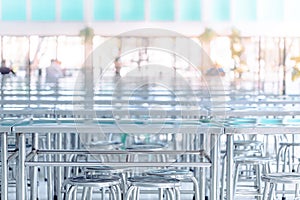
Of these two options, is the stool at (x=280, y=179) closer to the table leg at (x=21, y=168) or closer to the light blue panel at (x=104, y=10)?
the table leg at (x=21, y=168)

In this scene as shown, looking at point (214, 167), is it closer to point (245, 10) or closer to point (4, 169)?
point (4, 169)

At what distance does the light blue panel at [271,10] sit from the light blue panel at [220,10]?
0.82m

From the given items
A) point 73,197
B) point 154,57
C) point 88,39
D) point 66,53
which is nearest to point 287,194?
point 154,57

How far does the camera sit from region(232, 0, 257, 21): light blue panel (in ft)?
57.7

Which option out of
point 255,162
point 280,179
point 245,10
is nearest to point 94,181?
point 280,179

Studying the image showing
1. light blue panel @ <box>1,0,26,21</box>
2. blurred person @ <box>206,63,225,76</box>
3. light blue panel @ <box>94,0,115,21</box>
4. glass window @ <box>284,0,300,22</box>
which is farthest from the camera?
glass window @ <box>284,0,300,22</box>

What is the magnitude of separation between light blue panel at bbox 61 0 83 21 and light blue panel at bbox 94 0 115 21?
1.22 feet

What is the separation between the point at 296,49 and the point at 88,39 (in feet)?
15.8

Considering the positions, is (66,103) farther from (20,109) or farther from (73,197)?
(73,197)

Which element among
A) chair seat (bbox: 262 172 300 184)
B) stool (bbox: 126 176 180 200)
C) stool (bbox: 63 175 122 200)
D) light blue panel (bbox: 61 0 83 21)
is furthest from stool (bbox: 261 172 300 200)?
light blue panel (bbox: 61 0 83 21)

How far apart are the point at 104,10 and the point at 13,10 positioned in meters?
2.13

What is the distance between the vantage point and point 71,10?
56.4ft

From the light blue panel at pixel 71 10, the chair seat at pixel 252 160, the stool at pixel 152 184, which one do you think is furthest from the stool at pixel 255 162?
the light blue panel at pixel 71 10

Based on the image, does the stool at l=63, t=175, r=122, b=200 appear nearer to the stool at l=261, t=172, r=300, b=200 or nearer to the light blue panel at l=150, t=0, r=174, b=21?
the stool at l=261, t=172, r=300, b=200
